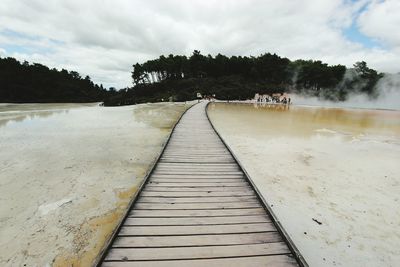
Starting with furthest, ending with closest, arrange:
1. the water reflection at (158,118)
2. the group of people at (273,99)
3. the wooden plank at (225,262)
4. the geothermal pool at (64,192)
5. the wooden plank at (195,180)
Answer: the group of people at (273,99) → the water reflection at (158,118) → the wooden plank at (195,180) → the geothermal pool at (64,192) → the wooden plank at (225,262)

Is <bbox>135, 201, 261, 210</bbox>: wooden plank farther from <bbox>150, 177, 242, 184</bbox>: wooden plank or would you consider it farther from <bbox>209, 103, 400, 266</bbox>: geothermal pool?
<bbox>150, 177, 242, 184</bbox>: wooden plank

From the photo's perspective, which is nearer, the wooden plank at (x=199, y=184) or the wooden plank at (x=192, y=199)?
the wooden plank at (x=192, y=199)

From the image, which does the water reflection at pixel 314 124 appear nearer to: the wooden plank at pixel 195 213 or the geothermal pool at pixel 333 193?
the geothermal pool at pixel 333 193

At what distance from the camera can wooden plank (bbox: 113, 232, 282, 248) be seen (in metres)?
3.06

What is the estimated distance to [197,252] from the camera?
9.68ft

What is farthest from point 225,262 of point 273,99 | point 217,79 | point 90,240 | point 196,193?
point 217,79

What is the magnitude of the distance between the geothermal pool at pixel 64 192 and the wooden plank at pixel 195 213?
697 mm

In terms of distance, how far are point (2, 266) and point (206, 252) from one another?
9.16 feet

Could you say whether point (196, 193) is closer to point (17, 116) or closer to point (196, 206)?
point (196, 206)

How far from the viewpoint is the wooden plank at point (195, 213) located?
3.78m

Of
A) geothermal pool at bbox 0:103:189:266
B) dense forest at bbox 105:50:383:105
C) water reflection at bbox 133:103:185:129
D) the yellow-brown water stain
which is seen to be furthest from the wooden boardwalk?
dense forest at bbox 105:50:383:105

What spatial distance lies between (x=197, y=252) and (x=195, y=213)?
0.95 metres

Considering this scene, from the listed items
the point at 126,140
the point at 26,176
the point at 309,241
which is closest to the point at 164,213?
the point at 309,241

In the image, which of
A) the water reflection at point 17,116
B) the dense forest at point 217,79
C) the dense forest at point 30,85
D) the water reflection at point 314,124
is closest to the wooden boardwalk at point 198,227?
the water reflection at point 314,124
